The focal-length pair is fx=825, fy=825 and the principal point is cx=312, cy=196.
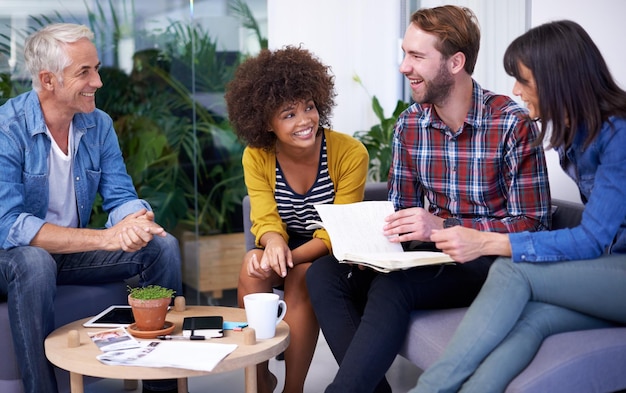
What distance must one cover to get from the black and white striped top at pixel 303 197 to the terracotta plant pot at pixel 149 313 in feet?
2.35

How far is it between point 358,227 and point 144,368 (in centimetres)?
78

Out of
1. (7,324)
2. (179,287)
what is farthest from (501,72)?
(7,324)

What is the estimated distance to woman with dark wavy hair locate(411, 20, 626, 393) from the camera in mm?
1939

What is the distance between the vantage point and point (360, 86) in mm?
4582

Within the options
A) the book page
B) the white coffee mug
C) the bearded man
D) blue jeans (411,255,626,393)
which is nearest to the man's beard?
the bearded man

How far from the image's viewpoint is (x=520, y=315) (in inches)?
79.0

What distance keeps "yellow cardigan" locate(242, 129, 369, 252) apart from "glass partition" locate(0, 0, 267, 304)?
1.31 meters

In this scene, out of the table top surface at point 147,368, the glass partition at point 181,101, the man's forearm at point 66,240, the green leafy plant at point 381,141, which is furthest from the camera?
the green leafy plant at point 381,141

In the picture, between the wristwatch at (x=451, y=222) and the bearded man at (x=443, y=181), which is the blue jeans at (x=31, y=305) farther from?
the wristwatch at (x=451, y=222)

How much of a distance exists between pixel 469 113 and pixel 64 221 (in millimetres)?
1437

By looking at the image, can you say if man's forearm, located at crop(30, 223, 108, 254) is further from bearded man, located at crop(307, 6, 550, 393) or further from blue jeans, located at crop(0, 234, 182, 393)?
bearded man, located at crop(307, 6, 550, 393)

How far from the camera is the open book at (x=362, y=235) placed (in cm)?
228

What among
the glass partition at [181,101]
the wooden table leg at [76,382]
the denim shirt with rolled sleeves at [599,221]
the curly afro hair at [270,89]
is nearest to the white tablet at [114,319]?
the wooden table leg at [76,382]

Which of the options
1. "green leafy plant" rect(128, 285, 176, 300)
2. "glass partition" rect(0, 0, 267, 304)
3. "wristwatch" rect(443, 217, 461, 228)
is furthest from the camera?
"glass partition" rect(0, 0, 267, 304)
